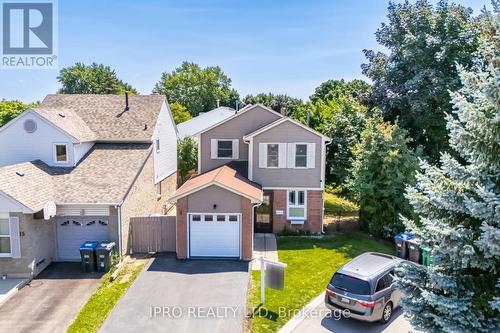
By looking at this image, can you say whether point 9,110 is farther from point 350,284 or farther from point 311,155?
point 350,284

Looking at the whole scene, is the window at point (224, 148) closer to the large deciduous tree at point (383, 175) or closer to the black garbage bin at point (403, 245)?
the large deciduous tree at point (383, 175)

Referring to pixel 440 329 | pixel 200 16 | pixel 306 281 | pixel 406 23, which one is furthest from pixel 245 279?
pixel 406 23

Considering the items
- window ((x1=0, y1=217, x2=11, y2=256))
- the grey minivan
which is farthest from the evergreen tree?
window ((x1=0, y1=217, x2=11, y2=256))

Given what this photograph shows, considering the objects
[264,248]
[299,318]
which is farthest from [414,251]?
[299,318]

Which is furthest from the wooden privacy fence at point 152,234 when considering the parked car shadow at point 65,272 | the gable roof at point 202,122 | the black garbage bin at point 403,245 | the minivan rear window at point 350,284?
the gable roof at point 202,122

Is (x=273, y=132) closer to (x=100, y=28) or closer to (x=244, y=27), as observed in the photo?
(x=244, y=27)

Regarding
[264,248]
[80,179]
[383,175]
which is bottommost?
[264,248]
